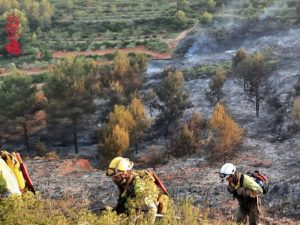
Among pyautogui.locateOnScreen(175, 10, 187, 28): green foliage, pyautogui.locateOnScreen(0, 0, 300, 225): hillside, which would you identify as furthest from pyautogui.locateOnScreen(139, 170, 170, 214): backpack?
pyautogui.locateOnScreen(175, 10, 187, 28): green foliage

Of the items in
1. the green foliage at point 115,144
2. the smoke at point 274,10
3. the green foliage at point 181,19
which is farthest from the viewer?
the green foliage at point 181,19

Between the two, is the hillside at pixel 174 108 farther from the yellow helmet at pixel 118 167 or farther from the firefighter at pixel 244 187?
the yellow helmet at pixel 118 167

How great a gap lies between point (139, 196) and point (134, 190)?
0.10 m

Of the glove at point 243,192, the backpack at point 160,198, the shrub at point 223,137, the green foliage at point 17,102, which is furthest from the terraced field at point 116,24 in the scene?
the backpack at point 160,198

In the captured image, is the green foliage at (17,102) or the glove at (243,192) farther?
the green foliage at (17,102)

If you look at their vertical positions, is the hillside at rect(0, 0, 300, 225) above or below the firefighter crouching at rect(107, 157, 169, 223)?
below

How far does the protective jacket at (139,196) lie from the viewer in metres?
5.11

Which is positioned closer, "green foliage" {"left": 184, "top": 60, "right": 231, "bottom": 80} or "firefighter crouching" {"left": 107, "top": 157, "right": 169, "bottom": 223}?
"firefighter crouching" {"left": 107, "top": 157, "right": 169, "bottom": 223}

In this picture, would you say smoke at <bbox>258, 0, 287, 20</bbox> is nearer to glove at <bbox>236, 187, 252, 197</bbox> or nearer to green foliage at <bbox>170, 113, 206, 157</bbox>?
green foliage at <bbox>170, 113, 206, 157</bbox>

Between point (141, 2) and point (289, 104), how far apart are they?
1921 inches

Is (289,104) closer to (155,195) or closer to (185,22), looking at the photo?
(155,195)

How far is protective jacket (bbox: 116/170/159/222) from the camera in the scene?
16.8 ft

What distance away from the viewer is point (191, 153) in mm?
22781

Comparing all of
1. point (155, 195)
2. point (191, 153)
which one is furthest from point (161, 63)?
point (155, 195)
